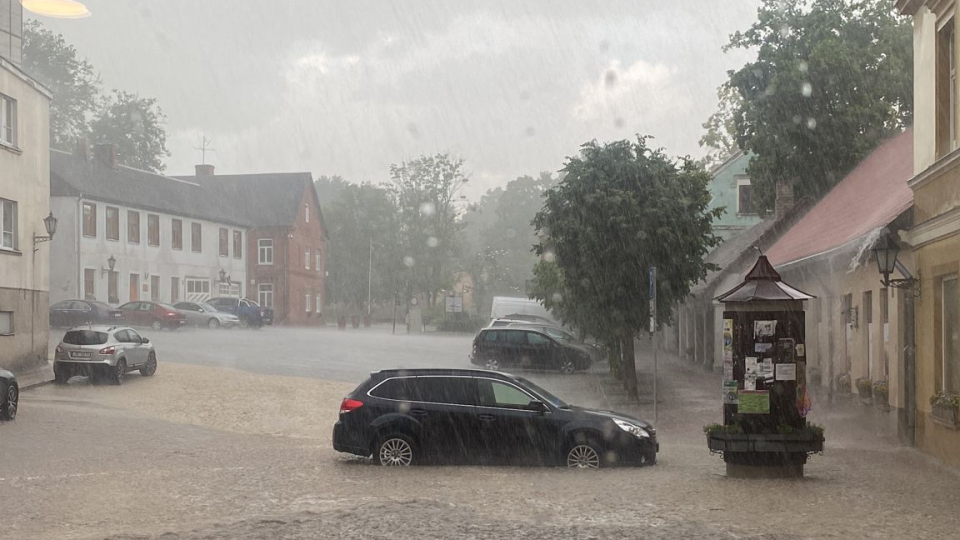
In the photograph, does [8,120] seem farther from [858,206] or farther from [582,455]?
[858,206]

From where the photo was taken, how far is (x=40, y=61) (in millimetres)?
76562

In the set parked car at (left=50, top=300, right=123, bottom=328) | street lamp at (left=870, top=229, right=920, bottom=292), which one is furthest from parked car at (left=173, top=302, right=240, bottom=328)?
street lamp at (left=870, top=229, right=920, bottom=292)

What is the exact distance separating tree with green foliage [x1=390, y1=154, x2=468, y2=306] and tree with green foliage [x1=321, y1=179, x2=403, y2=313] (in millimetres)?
3405

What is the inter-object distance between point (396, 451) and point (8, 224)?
19.7 meters

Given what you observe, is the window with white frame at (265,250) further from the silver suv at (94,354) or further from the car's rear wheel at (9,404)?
the car's rear wheel at (9,404)

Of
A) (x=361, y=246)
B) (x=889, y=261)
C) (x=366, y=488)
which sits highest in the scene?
(x=361, y=246)

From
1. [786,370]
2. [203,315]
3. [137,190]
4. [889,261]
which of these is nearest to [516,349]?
[889,261]

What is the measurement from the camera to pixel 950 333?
52.5 ft

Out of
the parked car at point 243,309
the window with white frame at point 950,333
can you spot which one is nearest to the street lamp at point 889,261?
the window with white frame at point 950,333

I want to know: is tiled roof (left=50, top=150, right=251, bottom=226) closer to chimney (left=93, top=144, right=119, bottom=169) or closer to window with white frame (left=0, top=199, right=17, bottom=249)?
chimney (left=93, top=144, right=119, bottom=169)

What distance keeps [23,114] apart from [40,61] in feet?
165

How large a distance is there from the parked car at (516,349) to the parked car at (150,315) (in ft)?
69.6

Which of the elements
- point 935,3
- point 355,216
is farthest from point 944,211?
point 355,216

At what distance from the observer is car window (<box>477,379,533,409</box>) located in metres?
15.2
